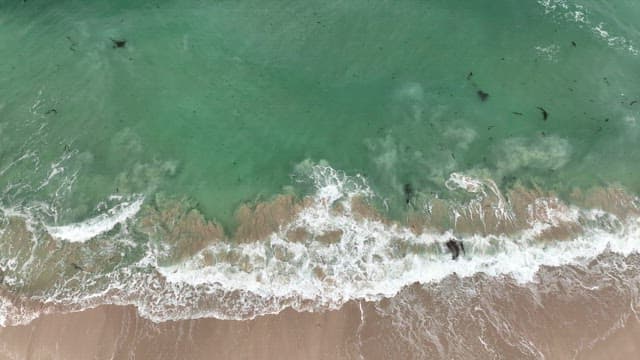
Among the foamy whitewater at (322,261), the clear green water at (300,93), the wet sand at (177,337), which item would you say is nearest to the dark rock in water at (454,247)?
the foamy whitewater at (322,261)

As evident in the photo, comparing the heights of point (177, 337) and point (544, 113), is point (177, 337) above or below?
below

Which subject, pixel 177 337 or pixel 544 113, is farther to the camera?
pixel 544 113

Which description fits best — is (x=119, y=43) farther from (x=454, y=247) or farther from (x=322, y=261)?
(x=454, y=247)

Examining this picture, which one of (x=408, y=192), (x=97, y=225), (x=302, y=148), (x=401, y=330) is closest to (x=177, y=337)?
(x=97, y=225)

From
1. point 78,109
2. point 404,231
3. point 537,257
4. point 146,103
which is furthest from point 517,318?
point 78,109

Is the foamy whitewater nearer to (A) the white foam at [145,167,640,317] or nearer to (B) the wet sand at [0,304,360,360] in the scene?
(A) the white foam at [145,167,640,317]

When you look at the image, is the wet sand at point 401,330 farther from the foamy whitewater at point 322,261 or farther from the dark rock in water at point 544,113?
the dark rock in water at point 544,113
